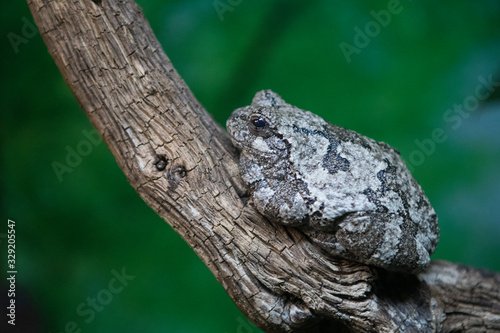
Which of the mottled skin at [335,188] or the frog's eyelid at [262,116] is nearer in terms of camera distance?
the mottled skin at [335,188]

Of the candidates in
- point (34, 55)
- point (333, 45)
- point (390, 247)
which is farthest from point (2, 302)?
point (333, 45)

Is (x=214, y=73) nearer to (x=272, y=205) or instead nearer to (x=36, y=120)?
(x=36, y=120)

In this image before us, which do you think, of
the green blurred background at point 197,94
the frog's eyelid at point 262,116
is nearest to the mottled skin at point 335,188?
the frog's eyelid at point 262,116

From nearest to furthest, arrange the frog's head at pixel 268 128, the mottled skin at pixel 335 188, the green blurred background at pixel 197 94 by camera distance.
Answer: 1. the mottled skin at pixel 335 188
2. the frog's head at pixel 268 128
3. the green blurred background at pixel 197 94

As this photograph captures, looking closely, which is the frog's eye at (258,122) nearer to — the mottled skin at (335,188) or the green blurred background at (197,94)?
the mottled skin at (335,188)

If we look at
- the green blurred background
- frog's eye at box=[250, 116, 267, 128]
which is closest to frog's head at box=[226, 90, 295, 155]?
frog's eye at box=[250, 116, 267, 128]

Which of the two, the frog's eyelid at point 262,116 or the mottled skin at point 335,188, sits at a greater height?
the frog's eyelid at point 262,116

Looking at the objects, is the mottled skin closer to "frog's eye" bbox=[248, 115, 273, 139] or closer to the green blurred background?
"frog's eye" bbox=[248, 115, 273, 139]
